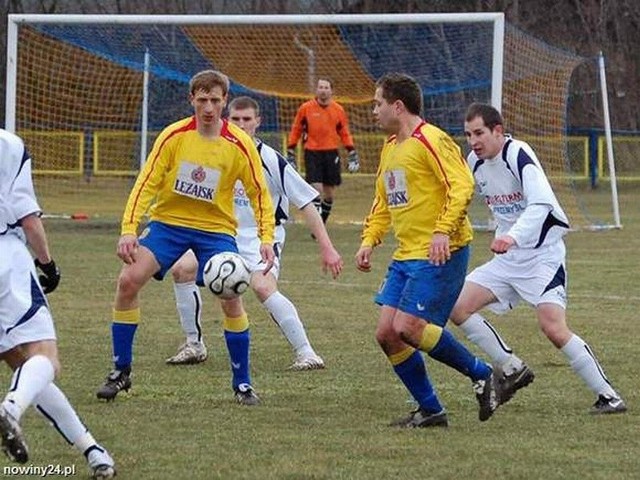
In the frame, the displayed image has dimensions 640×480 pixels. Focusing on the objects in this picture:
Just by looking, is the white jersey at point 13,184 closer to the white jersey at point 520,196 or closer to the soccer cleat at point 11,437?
the soccer cleat at point 11,437

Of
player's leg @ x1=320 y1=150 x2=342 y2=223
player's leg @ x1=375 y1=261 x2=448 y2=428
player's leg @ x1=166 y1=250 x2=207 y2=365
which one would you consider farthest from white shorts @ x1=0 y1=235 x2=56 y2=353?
player's leg @ x1=320 y1=150 x2=342 y2=223

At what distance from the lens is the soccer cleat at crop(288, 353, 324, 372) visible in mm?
9141

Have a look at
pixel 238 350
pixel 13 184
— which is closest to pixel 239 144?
pixel 238 350

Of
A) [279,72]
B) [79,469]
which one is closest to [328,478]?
[79,469]

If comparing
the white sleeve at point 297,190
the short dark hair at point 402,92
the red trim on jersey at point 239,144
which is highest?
the short dark hair at point 402,92

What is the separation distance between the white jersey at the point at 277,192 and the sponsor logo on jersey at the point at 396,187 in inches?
58.6

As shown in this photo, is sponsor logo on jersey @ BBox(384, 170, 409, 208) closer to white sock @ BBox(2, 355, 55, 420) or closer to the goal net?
white sock @ BBox(2, 355, 55, 420)

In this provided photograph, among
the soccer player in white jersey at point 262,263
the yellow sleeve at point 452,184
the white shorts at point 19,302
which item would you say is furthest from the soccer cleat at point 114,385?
the white shorts at point 19,302

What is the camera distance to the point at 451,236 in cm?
711

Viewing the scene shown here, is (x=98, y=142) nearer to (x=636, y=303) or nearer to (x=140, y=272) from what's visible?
(x=636, y=303)

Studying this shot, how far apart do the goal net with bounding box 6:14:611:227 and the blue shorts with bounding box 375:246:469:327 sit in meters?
12.7

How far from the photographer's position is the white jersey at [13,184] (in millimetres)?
5586

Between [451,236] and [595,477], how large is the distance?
60.6 inches

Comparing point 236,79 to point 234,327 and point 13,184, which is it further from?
point 13,184
